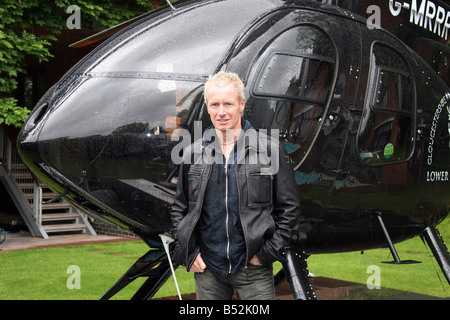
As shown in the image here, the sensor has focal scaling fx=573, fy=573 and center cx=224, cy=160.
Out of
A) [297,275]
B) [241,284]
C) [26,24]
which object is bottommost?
[297,275]

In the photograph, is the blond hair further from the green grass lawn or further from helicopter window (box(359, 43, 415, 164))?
the green grass lawn

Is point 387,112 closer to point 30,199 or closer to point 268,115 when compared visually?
point 268,115

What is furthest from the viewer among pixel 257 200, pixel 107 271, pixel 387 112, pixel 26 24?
pixel 26 24

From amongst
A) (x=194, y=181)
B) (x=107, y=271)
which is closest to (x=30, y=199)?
(x=107, y=271)

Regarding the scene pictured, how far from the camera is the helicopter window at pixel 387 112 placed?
3664 mm

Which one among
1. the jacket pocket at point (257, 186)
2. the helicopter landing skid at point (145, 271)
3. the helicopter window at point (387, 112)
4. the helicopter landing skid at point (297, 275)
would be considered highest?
the helicopter window at point (387, 112)

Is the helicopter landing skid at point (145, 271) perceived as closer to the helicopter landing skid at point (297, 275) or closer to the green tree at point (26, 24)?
the helicopter landing skid at point (297, 275)

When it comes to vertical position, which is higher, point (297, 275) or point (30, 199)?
point (297, 275)

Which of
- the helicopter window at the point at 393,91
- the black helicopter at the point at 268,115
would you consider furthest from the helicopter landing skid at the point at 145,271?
the helicopter window at the point at 393,91

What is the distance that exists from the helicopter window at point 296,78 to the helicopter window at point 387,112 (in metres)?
0.39

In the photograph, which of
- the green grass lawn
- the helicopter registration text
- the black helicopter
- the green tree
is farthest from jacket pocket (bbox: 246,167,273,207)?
the green tree

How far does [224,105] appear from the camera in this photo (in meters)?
2.41

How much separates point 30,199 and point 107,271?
5525 mm

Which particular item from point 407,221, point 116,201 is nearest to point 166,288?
point 407,221
